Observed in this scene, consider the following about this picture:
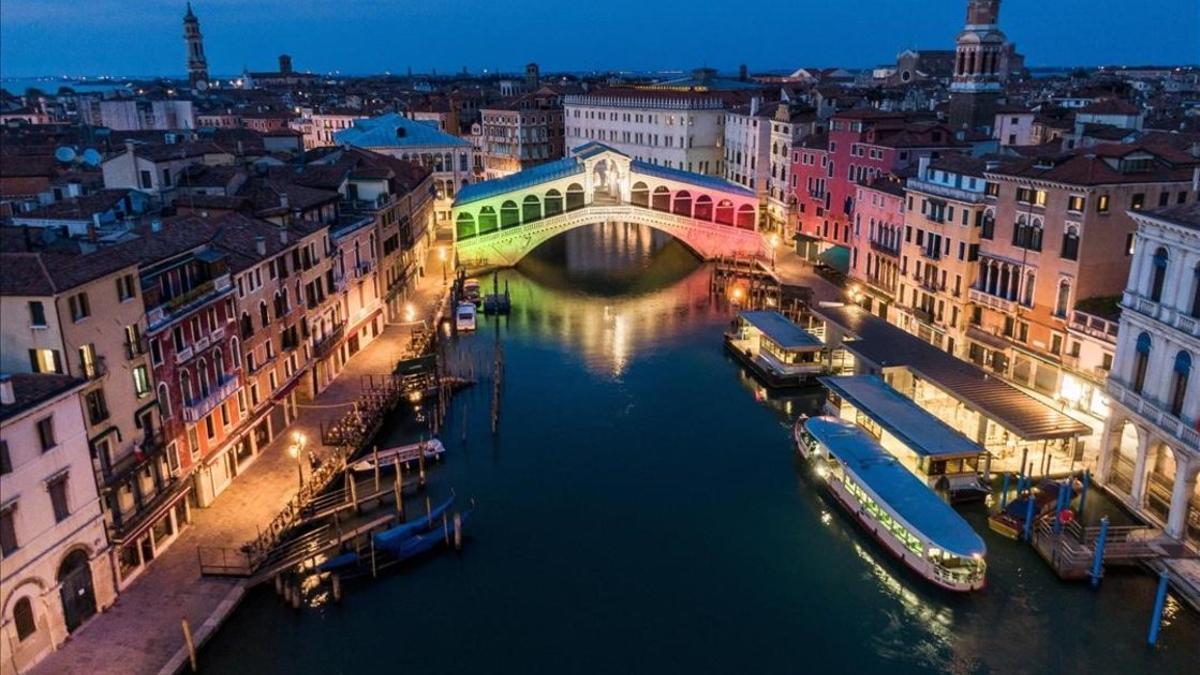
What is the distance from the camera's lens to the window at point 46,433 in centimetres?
2155

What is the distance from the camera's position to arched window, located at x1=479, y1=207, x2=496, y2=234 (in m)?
70.8

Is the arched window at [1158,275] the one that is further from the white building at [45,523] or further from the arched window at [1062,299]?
the white building at [45,523]

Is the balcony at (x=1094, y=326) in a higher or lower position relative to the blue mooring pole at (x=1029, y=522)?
higher

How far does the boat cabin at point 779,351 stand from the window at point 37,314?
32.5 meters

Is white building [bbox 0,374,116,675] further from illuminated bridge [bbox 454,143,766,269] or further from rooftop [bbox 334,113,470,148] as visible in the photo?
rooftop [bbox 334,113,470,148]

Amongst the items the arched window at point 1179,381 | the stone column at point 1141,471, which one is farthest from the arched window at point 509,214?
the arched window at point 1179,381

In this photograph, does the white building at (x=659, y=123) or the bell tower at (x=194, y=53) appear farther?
the bell tower at (x=194, y=53)

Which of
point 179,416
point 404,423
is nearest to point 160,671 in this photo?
point 179,416

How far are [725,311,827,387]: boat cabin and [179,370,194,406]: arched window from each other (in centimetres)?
2773

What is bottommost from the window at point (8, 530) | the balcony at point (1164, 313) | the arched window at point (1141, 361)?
the window at point (8, 530)

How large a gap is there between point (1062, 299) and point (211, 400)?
110ft

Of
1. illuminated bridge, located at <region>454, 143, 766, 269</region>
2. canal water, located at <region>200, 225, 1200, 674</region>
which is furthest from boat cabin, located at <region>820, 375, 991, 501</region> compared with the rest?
illuminated bridge, located at <region>454, 143, 766, 269</region>

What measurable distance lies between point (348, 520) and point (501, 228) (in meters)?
42.3

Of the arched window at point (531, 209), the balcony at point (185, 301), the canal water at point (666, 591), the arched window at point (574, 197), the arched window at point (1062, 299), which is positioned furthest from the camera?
the arched window at point (531, 209)
